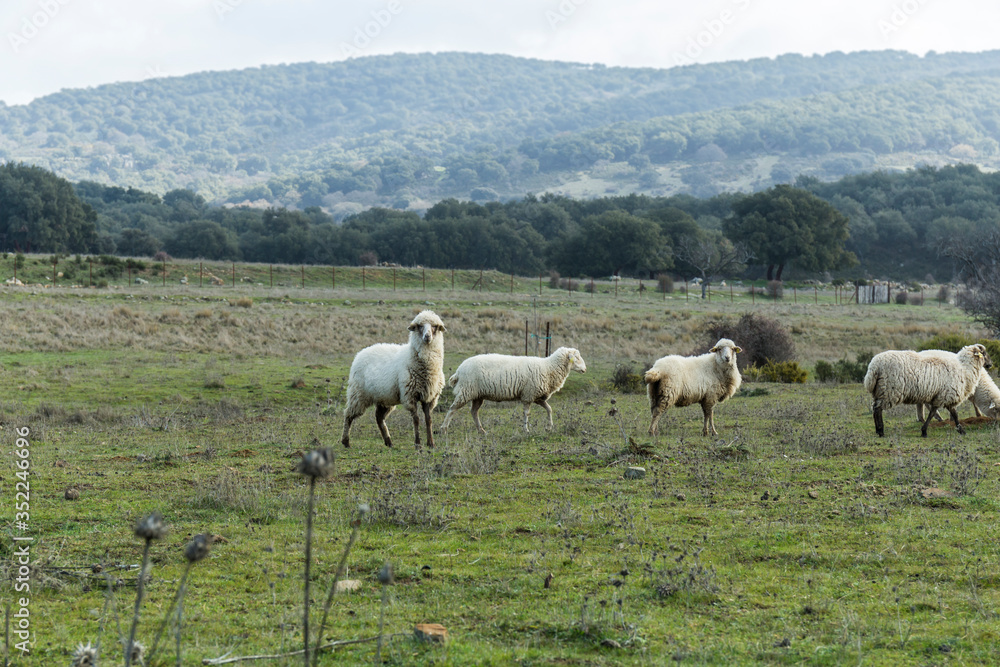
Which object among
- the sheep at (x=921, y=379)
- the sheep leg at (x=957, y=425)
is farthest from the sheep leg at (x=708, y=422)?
the sheep leg at (x=957, y=425)

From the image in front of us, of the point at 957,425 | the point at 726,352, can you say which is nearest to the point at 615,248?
the point at 726,352

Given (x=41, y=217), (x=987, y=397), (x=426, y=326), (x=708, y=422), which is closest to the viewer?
(x=426, y=326)

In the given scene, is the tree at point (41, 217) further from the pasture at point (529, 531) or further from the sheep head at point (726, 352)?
the sheep head at point (726, 352)

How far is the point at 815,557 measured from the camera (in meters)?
7.62

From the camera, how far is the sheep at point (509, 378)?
16.1 meters

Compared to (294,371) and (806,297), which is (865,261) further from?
(294,371)

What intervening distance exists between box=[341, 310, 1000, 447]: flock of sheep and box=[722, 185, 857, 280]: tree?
6815 centimetres

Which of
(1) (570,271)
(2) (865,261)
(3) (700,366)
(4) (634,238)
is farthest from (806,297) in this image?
(3) (700,366)

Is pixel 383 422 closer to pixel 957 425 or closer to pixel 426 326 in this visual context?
pixel 426 326

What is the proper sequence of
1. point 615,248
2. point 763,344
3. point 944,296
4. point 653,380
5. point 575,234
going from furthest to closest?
point 575,234 < point 615,248 < point 944,296 < point 763,344 < point 653,380

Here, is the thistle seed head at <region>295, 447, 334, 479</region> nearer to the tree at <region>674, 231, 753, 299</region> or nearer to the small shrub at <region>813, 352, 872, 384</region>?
the small shrub at <region>813, 352, 872, 384</region>

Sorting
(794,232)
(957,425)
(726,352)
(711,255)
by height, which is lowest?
Result: (957,425)

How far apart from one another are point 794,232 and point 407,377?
73.5 meters

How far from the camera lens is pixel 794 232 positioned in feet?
265
